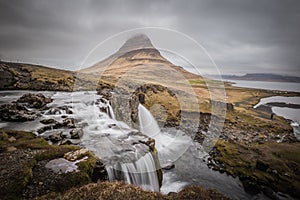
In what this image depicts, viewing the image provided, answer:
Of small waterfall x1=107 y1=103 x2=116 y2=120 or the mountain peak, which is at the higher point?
the mountain peak

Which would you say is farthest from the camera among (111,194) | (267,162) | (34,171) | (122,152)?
(267,162)

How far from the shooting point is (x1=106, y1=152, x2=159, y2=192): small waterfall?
398 inches

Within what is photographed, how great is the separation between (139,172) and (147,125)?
1391 cm

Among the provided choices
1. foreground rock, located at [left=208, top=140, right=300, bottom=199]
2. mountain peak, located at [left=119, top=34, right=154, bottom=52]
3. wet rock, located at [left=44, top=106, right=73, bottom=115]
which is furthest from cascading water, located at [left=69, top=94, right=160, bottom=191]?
mountain peak, located at [left=119, top=34, right=154, bottom=52]

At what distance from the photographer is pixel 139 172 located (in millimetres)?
11242

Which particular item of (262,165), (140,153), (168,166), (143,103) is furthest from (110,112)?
(262,165)

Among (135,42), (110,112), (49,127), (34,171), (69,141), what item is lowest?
(69,141)

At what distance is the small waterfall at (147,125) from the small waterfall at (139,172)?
11.1 m

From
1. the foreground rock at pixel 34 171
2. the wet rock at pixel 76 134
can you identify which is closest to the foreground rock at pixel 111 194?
the foreground rock at pixel 34 171

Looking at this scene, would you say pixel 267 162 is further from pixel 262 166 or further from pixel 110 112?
pixel 110 112

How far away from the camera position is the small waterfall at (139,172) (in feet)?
33.2

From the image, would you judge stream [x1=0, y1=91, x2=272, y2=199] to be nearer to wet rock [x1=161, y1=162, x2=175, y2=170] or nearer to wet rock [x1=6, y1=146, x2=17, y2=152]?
wet rock [x1=161, y1=162, x2=175, y2=170]

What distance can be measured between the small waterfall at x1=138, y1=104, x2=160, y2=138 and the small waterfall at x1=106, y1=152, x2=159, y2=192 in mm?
11144

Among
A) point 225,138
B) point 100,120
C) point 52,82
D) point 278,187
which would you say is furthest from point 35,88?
point 278,187
